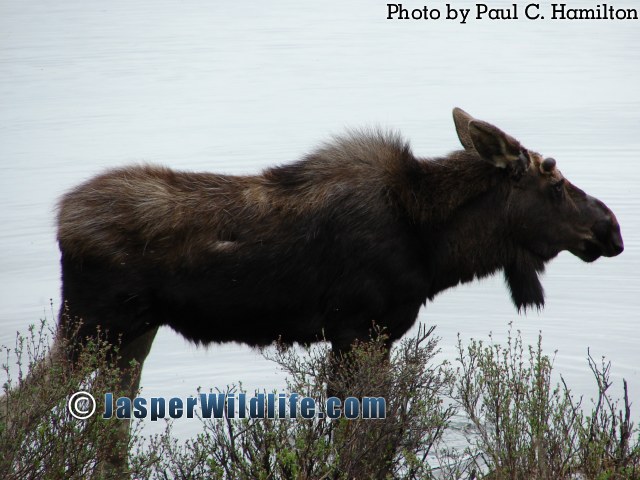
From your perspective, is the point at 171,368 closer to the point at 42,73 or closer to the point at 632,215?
the point at 632,215

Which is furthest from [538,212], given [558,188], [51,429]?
[51,429]

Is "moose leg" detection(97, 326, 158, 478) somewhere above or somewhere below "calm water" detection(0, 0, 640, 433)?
below

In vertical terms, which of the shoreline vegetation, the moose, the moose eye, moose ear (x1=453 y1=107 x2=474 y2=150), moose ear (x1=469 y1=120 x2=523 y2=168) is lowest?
the shoreline vegetation

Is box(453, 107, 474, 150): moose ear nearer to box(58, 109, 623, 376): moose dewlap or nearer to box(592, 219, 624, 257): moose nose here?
box(58, 109, 623, 376): moose dewlap

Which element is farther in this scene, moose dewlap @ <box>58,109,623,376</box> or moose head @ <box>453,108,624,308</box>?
moose head @ <box>453,108,624,308</box>

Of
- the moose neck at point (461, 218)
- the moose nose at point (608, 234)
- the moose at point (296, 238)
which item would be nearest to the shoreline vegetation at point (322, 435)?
the moose at point (296, 238)

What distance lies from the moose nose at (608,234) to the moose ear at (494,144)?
76 centimetres

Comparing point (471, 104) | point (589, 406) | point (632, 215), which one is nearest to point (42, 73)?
point (471, 104)

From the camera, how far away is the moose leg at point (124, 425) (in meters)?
6.66

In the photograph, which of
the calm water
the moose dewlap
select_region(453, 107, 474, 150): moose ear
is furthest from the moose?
the calm water

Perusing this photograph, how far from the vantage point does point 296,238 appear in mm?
7441

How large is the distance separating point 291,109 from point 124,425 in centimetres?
1311

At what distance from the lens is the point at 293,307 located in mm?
7465

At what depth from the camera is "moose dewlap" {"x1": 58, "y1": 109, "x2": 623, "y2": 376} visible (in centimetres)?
729
